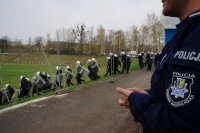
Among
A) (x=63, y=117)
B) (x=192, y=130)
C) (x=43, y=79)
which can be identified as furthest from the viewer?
(x=43, y=79)

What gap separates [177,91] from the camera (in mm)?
1242

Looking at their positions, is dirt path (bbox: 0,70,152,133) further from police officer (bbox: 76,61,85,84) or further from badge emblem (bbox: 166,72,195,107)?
police officer (bbox: 76,61,85,84)

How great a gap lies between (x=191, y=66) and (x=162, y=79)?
208mm

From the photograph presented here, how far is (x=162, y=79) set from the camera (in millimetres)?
1413

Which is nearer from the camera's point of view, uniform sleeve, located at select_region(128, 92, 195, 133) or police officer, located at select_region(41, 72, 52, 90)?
uniform sleeve, located at select_region(128, 92, 195, 133)

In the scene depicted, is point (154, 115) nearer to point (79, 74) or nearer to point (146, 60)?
point (79, 74)

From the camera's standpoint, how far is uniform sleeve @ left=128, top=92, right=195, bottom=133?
1.25 meters

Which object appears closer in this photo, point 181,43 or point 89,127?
point 181,43

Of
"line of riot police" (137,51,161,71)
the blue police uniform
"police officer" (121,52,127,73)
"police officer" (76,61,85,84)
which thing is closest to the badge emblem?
the blue police uniform

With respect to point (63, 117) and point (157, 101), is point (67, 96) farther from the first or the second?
point (157, 101)

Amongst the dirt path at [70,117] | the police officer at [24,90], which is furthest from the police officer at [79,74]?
the dirt path at [70,117]

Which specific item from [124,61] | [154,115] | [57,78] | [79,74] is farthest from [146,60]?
[154,115]

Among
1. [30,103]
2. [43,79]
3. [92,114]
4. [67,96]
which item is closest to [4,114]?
[30,103]

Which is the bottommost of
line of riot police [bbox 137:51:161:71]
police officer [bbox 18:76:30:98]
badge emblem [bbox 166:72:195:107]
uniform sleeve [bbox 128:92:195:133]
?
police officer [bbox 18:76:30:98]
